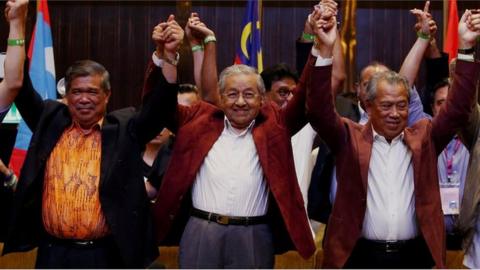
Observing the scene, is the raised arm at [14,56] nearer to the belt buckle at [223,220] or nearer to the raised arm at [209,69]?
the raised arm at [209,69]

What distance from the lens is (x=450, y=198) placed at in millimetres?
3104

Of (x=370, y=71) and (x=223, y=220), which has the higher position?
(x=370, y=71)

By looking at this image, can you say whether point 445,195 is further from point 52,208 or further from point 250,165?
point 52,208

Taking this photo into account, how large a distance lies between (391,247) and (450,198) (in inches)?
27.4

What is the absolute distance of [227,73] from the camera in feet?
8.68

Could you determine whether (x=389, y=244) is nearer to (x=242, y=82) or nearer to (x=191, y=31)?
(x=242, y=82)

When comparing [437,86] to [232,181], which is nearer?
[232,181]

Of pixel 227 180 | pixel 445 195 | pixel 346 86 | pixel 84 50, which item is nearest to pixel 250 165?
pixel 227 180

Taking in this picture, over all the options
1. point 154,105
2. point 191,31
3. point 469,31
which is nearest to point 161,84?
point 154,105

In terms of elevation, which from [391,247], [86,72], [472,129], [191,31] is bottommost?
[391,247]

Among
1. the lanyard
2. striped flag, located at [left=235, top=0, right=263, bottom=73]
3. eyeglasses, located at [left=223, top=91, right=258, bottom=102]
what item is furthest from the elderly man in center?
striped flag, located at [left=235, top=0, right=263, bottom=73]

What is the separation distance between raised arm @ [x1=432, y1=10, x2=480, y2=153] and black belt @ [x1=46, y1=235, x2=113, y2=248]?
1.19 m

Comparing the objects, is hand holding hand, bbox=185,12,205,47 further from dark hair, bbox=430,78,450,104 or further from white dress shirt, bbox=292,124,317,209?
dark hair, bbox=430,78,450,104

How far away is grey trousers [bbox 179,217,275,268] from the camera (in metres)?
2.52
